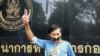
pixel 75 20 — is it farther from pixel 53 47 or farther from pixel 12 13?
pixel 53 47

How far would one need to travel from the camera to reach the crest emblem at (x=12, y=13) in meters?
6.82

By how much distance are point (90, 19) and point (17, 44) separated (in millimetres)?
1455

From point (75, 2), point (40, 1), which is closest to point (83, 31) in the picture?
point (75, 2)

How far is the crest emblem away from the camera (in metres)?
6.82

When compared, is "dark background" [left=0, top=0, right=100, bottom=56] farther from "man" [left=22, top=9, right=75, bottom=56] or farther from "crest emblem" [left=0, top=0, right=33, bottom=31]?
"man" [left=22, top=9, right=75, bottom=56]

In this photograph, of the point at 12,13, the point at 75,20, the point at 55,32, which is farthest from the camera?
the point at 12,13

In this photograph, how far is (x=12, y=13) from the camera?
687 cm

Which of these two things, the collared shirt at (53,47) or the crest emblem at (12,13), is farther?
the crest emblem at (12,13)

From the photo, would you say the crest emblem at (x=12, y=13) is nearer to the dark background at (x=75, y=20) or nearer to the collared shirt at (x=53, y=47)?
the dark background at (x=75, y=20)

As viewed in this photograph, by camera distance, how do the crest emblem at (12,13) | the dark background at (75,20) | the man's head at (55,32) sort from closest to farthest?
the man's head at (55,32), the dark background at (75,20), the crest emblem at (12,13)

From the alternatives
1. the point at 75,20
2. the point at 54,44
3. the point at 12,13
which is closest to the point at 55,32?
the point at 54,44

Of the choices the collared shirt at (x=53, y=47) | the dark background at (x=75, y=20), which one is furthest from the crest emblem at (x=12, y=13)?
the collared shirt at (x=53, y=47)

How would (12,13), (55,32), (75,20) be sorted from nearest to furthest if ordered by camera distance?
(55,32)
(75,20)
(12,13)

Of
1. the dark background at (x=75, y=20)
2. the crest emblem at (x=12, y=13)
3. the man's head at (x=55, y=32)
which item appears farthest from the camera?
the crest emblem at (x=12, y=13)
